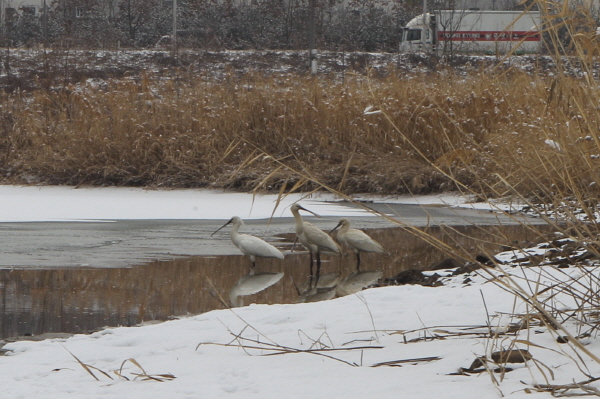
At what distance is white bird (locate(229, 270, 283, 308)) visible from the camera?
5.38 meters

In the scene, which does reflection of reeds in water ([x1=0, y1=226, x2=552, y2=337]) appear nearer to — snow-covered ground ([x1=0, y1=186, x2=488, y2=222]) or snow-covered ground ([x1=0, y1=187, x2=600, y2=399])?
snow-covered ground ([x1=0, y1=187, x2=600, y2=399])

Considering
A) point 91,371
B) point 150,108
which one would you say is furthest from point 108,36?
point 91,371

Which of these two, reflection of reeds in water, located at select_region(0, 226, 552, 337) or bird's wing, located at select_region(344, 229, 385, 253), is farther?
bird's wing, located at select_region(344, 229, 385, 253)

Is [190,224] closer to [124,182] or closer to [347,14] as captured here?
[124,182]

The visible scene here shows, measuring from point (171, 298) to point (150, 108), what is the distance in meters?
9.58

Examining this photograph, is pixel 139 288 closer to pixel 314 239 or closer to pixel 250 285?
pixel 250 285

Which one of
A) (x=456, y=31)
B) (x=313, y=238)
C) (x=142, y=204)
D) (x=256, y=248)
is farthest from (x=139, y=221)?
(x=456, y=31)

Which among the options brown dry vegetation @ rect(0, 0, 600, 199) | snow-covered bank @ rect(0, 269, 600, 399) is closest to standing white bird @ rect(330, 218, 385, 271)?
snow-covered bank @ rect(0, 269, 600, 399)

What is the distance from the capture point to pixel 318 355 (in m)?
3.38

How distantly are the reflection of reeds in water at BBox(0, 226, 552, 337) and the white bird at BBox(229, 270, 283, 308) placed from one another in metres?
0.06

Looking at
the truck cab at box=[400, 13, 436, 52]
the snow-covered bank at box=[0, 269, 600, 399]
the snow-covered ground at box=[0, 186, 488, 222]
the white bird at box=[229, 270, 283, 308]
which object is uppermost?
the truck cab at box=[400, 13, 436, 52]

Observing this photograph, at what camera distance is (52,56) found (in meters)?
26.7

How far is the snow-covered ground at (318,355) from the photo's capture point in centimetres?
287

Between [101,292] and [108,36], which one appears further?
[108,36]
